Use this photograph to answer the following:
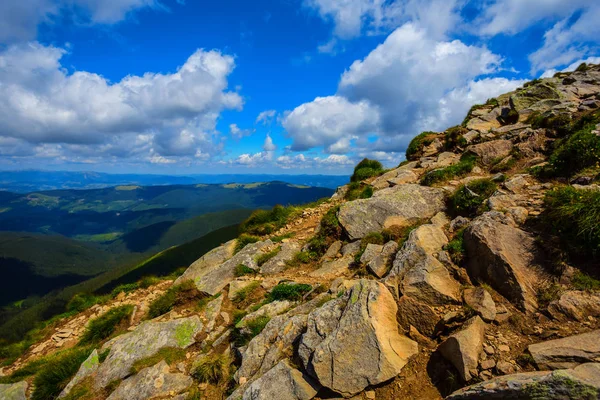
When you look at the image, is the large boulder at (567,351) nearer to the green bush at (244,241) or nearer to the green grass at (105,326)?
the green bush at (244,241)

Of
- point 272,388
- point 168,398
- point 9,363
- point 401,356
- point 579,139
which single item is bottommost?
point 9,363

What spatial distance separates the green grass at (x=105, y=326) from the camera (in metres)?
13.4

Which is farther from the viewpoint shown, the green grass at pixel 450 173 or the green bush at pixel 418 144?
the green bush at pixel 418 144

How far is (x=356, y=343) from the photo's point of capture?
687cm

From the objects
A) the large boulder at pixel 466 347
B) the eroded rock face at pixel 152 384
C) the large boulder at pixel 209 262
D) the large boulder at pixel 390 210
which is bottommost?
the eroded rock face at pixel 152 384

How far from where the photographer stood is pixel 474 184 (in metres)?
12.7

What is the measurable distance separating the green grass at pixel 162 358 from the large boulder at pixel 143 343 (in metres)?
0.18

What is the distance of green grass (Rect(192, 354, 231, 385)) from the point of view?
8672mm

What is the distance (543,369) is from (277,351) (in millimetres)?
6385

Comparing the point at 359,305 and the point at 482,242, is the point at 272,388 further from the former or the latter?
the point at 482,242

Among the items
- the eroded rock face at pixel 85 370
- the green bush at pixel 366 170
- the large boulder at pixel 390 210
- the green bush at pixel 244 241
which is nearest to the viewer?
the eroded rock face at pixel 85 370

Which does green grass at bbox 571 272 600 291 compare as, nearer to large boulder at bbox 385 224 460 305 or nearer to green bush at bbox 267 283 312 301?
large boulder at bbox 385 224 460 305

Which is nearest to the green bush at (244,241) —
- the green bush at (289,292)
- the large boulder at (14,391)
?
the green bush at (289,292)

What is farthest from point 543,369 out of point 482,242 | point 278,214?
point 278,214
